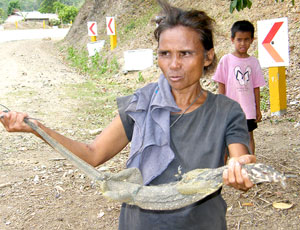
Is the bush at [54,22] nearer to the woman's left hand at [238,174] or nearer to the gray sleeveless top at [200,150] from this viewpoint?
the gray sleeveless top at [200,150]

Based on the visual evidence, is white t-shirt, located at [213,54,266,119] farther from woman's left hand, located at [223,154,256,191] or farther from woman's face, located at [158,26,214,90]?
woman's left hand, located at [223,154,256,191]

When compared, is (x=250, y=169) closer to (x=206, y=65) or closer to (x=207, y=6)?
(x=206, y=65)

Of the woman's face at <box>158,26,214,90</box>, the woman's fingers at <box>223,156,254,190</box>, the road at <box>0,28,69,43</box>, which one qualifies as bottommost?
the woman's fingers at <box>223,156,254,190</box>

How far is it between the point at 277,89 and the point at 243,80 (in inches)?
73.3

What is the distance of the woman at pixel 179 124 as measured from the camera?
69.1 inches

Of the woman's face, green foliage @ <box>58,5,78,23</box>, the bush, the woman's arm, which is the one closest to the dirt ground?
the woman's arm

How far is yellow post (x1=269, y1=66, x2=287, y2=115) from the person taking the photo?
5.76m

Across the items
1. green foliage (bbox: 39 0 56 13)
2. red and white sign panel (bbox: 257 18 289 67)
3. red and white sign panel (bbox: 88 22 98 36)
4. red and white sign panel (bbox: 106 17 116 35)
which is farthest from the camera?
green foliage (bbox: 39 0 56 13)

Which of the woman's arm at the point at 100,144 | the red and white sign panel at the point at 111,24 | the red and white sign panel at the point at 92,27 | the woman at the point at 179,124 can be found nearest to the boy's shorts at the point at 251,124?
the woman at the point at 179,124

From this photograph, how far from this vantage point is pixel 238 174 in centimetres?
156

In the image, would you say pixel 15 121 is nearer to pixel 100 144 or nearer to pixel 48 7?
pixel 100 144

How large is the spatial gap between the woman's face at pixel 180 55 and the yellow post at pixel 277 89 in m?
4.29

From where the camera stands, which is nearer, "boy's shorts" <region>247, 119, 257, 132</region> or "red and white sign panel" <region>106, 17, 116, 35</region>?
"boy's shorts" <region>247, 119, 257, 132</region>

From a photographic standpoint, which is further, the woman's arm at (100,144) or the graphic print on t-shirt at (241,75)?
the graphic print on t-shirt at (241,75)
